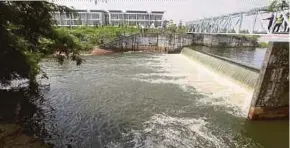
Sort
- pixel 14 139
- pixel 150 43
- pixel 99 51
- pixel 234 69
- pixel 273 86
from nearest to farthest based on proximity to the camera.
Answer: pixel 14 139 → pixel 273 86 → pixel 234 69 → pixel 99 51 → pixel 150 43

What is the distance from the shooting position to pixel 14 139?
22.6 ft

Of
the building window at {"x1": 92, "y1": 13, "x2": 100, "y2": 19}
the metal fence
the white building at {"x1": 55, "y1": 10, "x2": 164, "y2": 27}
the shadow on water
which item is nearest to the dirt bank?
the metal fence

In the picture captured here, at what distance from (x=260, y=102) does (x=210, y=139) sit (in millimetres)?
2699

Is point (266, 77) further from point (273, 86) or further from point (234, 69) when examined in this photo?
point (234, 69)

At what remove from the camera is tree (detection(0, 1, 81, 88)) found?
664 cm

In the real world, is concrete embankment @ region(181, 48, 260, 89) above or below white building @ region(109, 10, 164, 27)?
below

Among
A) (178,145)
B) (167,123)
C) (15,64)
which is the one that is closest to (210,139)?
(178,145)

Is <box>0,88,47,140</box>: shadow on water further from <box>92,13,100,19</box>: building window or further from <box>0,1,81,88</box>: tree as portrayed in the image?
<box>92,13,100,19</box>: building window

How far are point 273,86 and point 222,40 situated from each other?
105 ft

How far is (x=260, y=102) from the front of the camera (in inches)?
376

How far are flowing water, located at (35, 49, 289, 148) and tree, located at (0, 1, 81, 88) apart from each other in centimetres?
266

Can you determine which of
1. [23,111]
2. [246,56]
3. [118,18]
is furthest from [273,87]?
[118,18]

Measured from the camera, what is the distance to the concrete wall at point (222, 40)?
37.9 m

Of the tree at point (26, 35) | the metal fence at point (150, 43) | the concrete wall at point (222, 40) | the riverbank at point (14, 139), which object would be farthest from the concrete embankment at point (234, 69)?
the concrete wall at point (222, 40)
